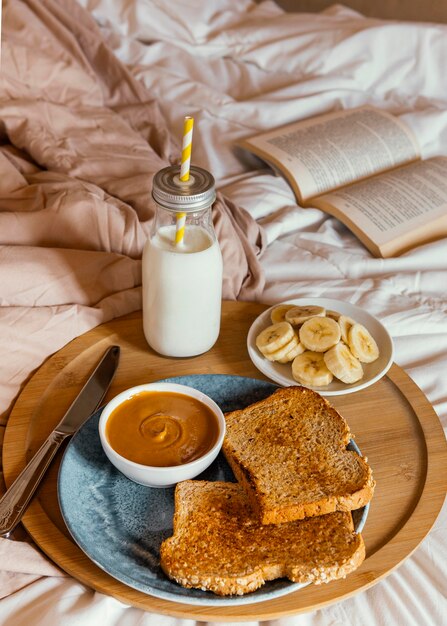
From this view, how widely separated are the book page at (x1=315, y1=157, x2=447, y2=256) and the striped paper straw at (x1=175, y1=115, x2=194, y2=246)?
20.5 inches

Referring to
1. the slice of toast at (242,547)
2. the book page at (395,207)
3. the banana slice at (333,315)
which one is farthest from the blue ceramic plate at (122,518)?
the book page at (395,207)

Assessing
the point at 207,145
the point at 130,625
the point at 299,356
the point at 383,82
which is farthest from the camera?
the point at 383,82

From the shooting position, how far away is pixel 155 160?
1.55 metres

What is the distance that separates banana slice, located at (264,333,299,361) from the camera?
1124mm

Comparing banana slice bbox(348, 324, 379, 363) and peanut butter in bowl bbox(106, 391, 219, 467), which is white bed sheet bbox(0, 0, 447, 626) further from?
peanut butter in bowl bbox(106, 391, 219, 467)

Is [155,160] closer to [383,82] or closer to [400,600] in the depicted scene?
[383,82]

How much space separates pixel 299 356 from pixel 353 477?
255 millimetres

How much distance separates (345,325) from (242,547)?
0.43 meters

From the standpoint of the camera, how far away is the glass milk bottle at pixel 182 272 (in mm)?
1012

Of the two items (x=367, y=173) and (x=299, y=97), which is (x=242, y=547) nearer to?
(x=367, y=173)

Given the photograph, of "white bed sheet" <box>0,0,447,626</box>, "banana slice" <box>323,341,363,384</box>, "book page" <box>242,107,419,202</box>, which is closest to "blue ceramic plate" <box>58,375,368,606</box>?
"banana slice" <box>323,341,363,384</box>

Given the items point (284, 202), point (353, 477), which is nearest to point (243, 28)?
point (284, 202)

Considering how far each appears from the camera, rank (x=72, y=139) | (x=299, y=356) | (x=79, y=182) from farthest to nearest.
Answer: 1. (x=72, y=139)
2. (x=79, y=182)
3. (x=299, y=356)

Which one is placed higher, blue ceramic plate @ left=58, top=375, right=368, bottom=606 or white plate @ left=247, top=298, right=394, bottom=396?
blue ceramic plate @ left=58, top=375, right=368, bottom=606
